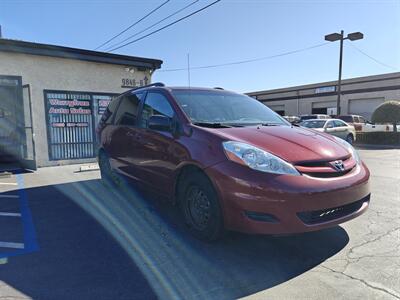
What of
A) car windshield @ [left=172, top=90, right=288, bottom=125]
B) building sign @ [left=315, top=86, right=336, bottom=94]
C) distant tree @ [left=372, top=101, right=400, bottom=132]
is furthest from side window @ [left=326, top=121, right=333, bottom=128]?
building sign @ [left=315, top=86, right=336, bottom=94]

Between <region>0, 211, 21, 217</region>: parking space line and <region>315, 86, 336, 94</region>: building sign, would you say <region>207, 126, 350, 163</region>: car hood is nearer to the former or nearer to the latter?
<region>0, 211, 21, 217</region>: parking space line

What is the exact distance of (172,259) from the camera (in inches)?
123

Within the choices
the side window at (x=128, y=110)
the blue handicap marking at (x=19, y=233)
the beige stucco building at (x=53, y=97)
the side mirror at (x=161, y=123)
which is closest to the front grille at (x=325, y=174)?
the side mirror at (x=161, y=123)

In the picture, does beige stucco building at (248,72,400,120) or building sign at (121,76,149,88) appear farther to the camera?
beige stucco building at (248,72,400,120)

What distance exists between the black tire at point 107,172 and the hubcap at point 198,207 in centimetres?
257

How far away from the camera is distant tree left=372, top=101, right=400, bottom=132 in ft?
56.6

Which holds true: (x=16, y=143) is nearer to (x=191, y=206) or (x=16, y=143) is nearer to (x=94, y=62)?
(x=94, y=62)

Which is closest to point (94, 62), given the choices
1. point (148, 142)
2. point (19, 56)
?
point (19, 56)

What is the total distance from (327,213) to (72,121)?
29.0 ft

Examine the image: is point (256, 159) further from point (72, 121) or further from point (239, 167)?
point (72, 121)

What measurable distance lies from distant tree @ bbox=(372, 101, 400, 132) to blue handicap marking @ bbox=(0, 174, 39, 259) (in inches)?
731

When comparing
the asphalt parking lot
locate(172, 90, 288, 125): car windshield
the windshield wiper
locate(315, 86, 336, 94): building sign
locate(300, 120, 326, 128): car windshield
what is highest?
locate(315, 86, 336, 94): building sign

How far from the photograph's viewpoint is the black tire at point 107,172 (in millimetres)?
5846

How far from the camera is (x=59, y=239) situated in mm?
3645
